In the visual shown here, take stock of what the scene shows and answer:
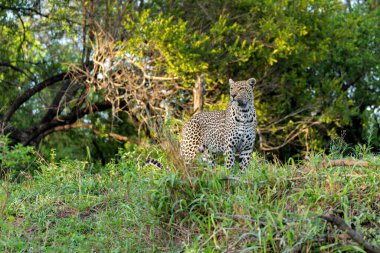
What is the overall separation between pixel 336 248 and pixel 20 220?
3.82 meters

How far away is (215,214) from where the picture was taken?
6.38m

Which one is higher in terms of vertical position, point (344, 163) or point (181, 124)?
point (344, 163)

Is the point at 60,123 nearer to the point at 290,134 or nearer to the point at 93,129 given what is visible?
the point at 93,129

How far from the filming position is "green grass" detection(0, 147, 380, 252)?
5871 millimetres

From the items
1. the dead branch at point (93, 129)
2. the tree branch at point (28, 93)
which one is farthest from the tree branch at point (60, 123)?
the tree branch at point (28, 93)

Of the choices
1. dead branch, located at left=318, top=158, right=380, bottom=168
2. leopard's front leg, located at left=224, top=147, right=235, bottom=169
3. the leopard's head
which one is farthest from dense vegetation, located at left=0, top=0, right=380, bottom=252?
the leopard's head

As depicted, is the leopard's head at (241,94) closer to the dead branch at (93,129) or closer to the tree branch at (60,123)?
the dead branch at (93,129)

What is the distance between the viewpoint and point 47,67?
62.6 feet

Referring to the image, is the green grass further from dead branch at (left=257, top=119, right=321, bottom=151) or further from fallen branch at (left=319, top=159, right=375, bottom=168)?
dead branch at (left=257, top=119, right=321, bottom=151)

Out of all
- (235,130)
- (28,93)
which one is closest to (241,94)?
(235,130)

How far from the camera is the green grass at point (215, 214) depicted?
5.87 meters

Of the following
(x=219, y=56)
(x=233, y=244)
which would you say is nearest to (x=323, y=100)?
(x=219, y=56)

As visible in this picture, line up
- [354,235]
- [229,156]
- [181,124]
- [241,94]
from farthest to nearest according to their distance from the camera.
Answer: [181,124] → [241,94] → [229,156] → [354,235]

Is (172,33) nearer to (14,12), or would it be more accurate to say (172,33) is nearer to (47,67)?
(14,12)
